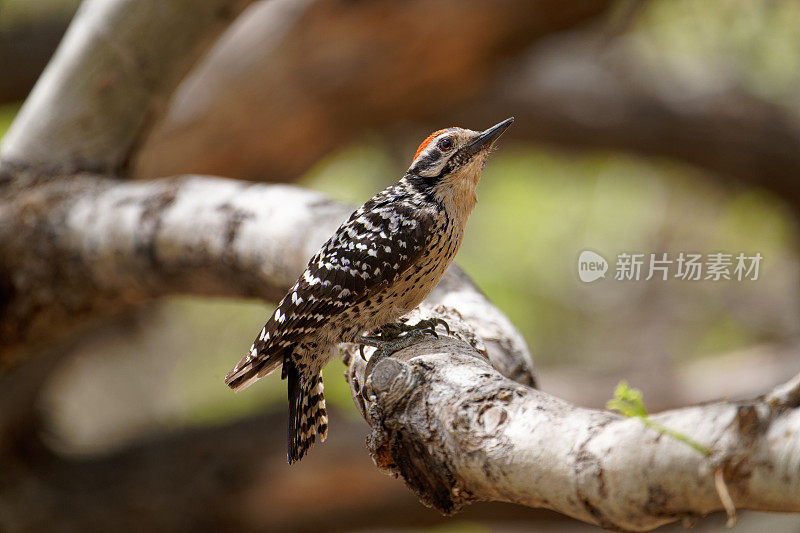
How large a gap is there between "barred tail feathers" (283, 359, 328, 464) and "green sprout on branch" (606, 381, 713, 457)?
1385mm

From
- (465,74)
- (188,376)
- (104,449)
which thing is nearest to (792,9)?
(465,74)

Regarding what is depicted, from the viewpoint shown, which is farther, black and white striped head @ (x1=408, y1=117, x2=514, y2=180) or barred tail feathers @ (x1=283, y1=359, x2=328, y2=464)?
black and white striped head @ (x1=408, y1=117, x2=514, y2=180)

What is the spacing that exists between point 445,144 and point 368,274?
574 millimetres

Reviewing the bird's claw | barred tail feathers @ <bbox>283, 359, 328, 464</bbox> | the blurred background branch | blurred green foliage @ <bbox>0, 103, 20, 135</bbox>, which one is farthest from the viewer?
blurred green foliage @ <bbox>0, 103, 20, 135</bbox>

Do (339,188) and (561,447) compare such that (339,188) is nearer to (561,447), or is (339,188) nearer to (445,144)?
(445,144)

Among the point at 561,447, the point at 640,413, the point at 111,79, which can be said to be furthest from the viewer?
the point at 111,79

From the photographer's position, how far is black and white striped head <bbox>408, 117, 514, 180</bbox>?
2846 millimetres

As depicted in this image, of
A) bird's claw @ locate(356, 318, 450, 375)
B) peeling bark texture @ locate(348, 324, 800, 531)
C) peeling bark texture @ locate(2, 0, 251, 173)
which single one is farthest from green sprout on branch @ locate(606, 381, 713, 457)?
peeling bark texture @ locate(2, 0, 251, 173)

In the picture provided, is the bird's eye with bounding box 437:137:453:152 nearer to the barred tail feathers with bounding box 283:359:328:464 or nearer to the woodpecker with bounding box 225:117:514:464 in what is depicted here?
the woodpecker with bounding box 225:117:514:464

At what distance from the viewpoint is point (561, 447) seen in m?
1.59

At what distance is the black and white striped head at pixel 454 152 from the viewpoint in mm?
2846

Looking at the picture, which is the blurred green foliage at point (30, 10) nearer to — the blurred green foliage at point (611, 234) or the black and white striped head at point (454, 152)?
the blurred green foliage at point (611, 234)

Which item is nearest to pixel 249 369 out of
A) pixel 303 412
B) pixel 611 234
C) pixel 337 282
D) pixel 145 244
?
pixel 303 412

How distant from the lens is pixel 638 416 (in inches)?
58.8
